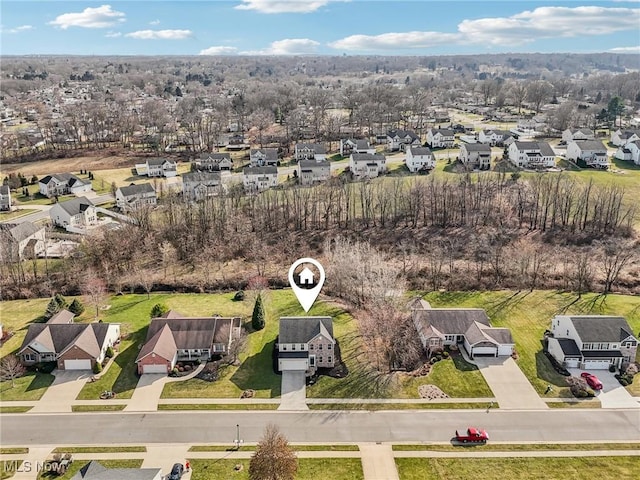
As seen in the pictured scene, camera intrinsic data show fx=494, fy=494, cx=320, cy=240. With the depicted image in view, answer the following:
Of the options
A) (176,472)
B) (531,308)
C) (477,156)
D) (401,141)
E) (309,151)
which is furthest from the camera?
(401,141)

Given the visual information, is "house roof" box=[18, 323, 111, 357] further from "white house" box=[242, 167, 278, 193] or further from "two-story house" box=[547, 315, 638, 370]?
"white house" box=[242, 167, 278, 193]

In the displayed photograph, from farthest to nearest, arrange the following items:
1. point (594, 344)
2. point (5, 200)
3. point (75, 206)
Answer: point (5, 200) < point (75, 206) < point (594, 344)

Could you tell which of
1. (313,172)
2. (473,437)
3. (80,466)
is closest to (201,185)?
(313,172)

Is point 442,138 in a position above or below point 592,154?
above

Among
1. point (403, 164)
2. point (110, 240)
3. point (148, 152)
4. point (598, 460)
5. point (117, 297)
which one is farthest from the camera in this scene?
point (148, 152)

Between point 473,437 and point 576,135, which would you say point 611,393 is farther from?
point 576,135

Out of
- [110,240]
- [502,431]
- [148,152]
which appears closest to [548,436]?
[502,431]

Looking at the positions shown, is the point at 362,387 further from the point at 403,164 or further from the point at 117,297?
the point at 403,164
